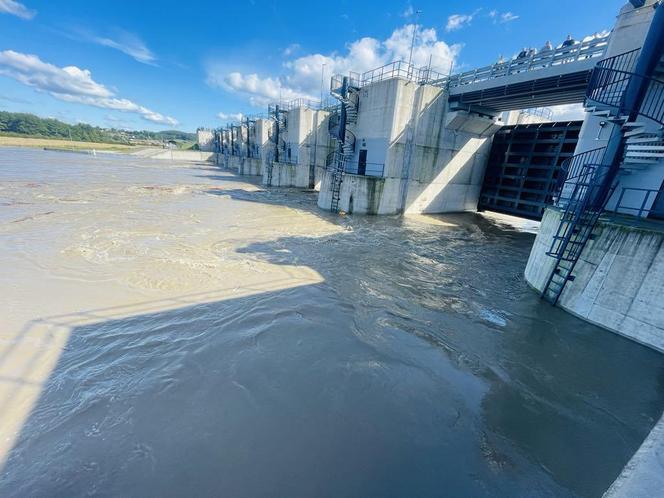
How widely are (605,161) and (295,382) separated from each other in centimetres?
868

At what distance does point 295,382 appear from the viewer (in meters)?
3.93

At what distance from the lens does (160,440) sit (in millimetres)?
3014

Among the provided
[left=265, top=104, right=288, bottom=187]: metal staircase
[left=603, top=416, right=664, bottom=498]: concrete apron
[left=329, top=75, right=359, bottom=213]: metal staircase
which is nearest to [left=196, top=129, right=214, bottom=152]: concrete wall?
[left=265, top=104, right=288, bottom=187]: metal staircase

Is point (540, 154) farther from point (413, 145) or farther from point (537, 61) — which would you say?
point (413, 145)

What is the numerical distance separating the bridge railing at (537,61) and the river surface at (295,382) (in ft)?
33.7

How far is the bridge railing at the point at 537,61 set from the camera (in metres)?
10.8

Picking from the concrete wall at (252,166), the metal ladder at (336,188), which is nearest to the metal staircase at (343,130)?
the metal ladder at (336,188)

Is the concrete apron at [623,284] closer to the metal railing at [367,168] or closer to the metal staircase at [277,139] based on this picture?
the metal railing at [367,168]

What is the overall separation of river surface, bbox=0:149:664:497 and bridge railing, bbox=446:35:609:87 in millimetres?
10282

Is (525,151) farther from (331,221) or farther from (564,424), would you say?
(564,424)

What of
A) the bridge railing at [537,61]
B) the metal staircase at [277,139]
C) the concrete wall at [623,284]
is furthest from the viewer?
the metal staircase at [277,139]

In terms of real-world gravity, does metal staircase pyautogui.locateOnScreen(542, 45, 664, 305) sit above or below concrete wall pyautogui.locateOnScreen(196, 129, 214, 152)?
below

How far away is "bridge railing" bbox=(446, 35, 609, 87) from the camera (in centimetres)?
1077

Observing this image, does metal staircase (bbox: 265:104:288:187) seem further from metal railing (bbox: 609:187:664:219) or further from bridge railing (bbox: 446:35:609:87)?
metal railing (bbox: 609:187:664:219)
